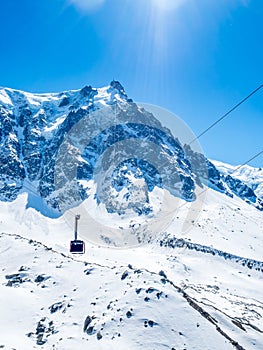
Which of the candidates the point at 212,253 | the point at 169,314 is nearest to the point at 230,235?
the point at 212,253

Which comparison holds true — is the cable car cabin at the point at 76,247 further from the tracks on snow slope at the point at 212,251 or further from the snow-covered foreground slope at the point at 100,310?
the tracks on snow slope at the point at 212,251

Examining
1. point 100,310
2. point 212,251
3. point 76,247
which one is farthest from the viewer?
point 212,251

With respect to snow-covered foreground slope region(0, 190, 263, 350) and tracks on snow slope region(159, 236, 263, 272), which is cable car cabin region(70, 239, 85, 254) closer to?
snow-covered foreground slope region(0, 190, 263, 350)

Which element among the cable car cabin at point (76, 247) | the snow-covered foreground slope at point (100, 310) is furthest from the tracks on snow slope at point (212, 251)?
the cable car cabin at point (76, 247)

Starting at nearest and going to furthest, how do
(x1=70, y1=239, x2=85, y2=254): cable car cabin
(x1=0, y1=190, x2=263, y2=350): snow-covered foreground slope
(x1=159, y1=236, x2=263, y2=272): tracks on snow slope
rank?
(x1=0, y1=190, x2=263, y2=350): snow-covered foreground slope, (x1=70, y1=239, x2=85, y2=254): cable car cabin, (x1=159, y1=236, x2=263, y2=272): tracks on snow slope

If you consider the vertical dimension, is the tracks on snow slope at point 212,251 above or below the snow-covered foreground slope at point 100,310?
above

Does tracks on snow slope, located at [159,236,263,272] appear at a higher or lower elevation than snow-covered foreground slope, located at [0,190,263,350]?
higher

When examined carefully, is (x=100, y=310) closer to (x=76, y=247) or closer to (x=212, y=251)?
(x=76, y=247)

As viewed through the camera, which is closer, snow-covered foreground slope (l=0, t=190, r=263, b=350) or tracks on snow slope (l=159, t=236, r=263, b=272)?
snow-covered foreground slope (l=0, t=190, r=263, b=350)

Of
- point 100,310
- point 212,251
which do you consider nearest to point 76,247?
point 100,310

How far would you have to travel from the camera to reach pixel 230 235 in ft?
611

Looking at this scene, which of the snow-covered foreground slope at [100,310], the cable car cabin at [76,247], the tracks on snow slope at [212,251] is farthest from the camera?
the tracks on snow slope at [212,251]

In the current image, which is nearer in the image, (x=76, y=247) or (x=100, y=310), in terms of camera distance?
(x=100, y=310)

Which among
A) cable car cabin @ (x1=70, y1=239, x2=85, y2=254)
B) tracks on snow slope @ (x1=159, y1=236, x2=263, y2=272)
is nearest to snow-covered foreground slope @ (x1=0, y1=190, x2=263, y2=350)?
cable car cabin @ (x1=70, y1=239, x2=85, y2=254)
